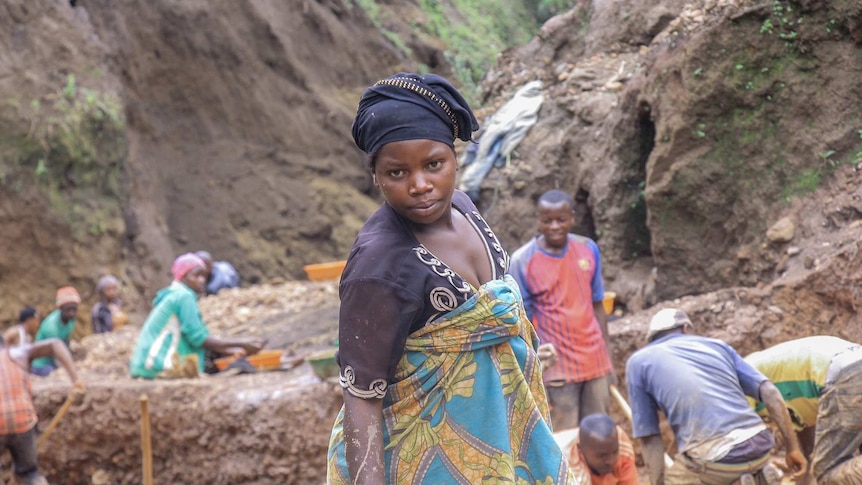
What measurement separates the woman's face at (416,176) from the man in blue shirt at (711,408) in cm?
259

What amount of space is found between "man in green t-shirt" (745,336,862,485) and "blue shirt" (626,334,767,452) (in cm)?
23

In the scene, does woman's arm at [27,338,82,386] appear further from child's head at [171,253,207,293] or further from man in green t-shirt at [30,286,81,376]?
man in green t-shirt at [30,286,81,376]

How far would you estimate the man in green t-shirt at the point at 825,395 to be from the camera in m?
4.05

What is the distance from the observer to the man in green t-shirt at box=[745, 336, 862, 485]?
405 centimetres

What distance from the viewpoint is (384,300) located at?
6.68 feet

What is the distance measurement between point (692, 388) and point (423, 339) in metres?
2.57

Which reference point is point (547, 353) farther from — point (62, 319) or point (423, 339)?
point (62, 319)

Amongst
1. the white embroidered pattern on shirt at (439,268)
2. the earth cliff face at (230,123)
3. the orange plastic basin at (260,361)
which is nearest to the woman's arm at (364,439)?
the white embroidered pattern on shirt at (439,268)

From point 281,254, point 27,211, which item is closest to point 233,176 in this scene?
point 281,254

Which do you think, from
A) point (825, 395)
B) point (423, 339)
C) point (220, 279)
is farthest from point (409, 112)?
point (220, 279)

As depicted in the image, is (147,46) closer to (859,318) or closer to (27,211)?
(27,211)

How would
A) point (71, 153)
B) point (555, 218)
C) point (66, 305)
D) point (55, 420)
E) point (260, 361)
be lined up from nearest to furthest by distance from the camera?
point (555, 218), point (55, 420), point (260, 361), point (66, 305), point (71, 153)

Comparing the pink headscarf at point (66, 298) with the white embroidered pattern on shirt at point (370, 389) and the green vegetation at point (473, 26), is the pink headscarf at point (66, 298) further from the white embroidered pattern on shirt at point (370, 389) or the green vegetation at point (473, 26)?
the white embroidered pattern on shirt at point (370, 389)

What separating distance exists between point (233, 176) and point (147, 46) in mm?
2565
